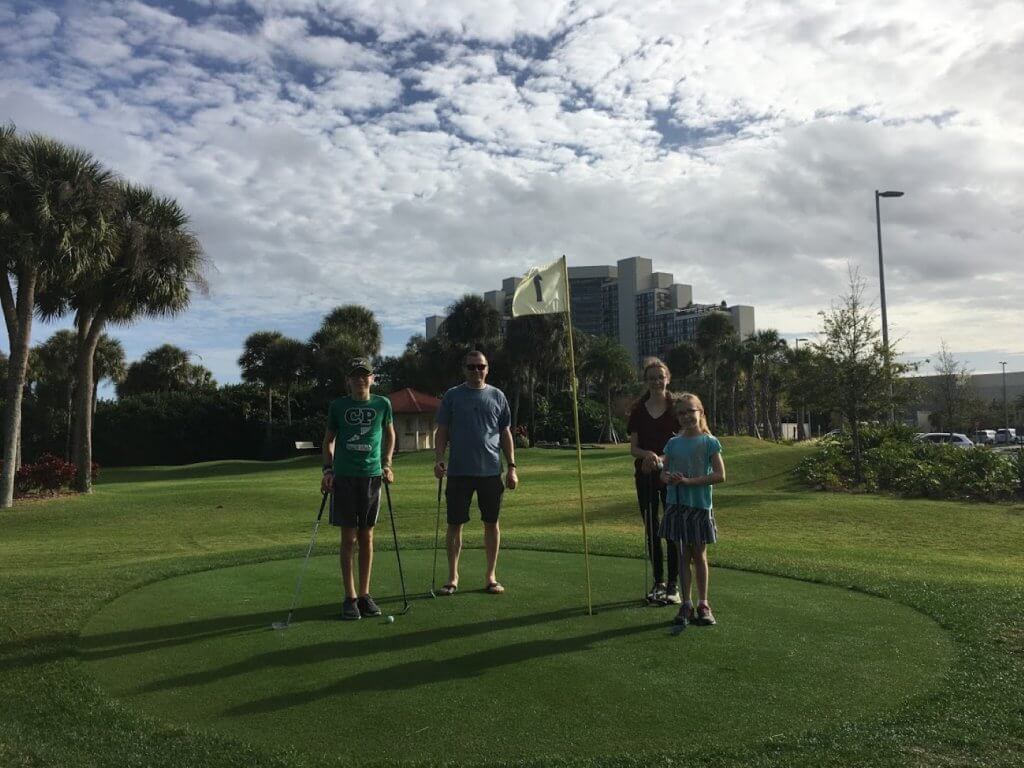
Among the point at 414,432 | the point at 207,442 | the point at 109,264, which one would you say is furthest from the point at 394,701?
the point at 207,442

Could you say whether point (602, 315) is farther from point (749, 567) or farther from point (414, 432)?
point (749, 567)

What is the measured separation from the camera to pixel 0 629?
18.8ft

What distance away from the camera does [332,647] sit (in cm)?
491

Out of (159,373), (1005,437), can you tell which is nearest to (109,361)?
(159,373)

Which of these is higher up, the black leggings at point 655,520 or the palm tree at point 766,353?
the palm tree at point 766,353

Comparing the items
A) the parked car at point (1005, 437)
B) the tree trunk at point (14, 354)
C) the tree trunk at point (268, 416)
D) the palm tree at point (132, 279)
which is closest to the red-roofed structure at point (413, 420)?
the tree trunk at point (268, 416)

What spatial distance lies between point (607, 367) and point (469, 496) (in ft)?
168

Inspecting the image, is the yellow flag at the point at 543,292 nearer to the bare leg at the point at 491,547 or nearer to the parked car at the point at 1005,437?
the bare leg at the point at 491,547

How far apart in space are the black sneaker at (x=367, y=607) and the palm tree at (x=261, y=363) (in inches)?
1751

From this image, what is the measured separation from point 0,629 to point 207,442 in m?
46.6

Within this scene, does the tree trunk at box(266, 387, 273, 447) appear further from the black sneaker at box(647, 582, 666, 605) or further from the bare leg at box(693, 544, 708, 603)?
the bare leg at box(693, 544, 708, 603)

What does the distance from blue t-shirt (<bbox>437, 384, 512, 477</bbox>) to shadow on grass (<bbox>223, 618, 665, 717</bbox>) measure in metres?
1.94

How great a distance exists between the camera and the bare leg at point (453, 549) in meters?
6.56

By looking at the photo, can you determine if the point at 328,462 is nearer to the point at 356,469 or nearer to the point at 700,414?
the point at 356,469
